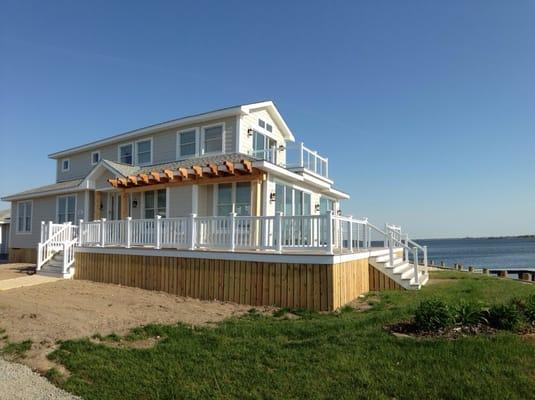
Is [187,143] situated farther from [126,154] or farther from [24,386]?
[24,386]

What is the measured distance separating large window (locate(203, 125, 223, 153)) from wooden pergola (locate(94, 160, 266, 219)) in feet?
9.65

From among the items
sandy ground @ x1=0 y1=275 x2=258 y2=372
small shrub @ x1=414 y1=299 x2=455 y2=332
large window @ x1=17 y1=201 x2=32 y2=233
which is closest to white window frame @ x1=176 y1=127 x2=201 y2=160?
sandy ground @ x1=0 y1=275 x2=258 y2=372

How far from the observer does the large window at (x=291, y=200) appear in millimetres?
15922

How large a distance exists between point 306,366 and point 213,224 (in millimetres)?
6708

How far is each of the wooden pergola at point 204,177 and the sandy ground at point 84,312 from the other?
4.35 meters

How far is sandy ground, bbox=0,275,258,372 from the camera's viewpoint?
721 centimetres

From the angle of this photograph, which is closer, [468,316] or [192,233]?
[468,316]

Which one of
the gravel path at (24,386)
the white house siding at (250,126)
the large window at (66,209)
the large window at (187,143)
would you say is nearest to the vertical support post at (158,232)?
the white house siding at (250,126)

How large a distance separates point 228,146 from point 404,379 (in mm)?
13998

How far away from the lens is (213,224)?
37.6ft

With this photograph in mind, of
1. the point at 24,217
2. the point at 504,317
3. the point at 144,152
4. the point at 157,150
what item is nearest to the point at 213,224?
the point at 504,317

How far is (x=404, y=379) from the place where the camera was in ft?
15.2

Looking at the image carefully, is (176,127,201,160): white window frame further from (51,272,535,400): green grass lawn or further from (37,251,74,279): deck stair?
(51,272,535,400): green grass lawn

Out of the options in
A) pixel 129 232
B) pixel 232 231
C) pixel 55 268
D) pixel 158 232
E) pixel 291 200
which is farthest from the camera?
pixel 291 200
